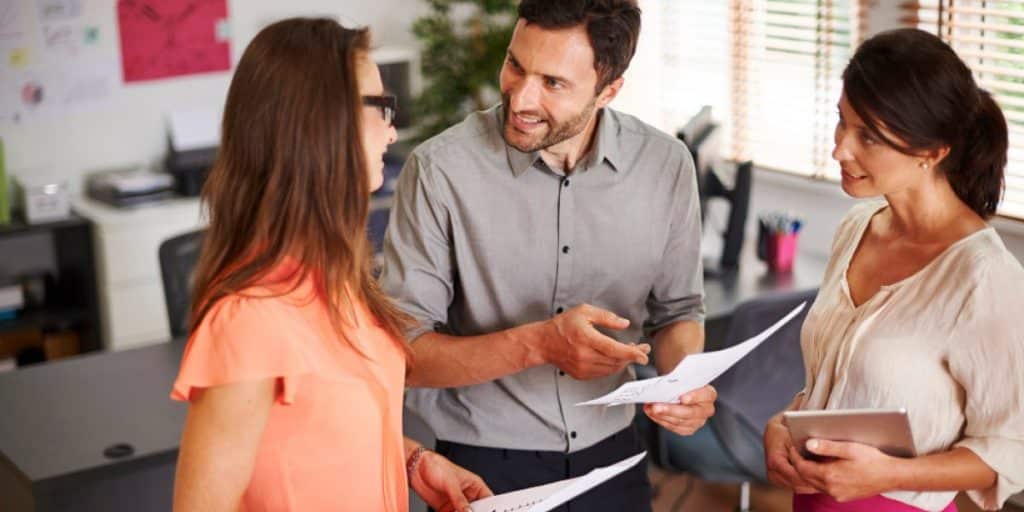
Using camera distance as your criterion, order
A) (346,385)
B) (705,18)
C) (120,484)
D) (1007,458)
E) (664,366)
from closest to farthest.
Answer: (346,385), (1007,458), (664,366), (120,484), (705,18)

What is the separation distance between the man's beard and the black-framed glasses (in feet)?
1.45

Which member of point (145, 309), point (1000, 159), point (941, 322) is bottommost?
point (145, 309)

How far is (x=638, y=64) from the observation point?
5.59 m

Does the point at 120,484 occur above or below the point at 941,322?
below

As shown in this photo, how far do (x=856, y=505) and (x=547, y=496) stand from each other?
0.64 metres

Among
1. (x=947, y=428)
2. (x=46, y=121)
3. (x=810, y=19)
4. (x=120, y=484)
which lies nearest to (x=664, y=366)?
(x=947, y=428)

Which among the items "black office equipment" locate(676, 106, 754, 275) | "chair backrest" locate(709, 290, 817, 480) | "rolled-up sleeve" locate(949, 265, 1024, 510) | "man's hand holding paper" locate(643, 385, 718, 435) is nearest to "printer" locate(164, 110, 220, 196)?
"black office equipment" locate(676, 106, 754, 275)

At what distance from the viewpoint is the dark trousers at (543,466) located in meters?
2.23

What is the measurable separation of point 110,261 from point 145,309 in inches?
10.6

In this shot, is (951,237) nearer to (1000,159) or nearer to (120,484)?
(1000,159)

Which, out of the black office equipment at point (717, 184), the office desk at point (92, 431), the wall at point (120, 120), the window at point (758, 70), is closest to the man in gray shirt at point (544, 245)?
the office desk at point (92, 431)

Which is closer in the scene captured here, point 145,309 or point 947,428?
point 947,428

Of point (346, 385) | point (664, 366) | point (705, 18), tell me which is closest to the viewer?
point (346, 385)

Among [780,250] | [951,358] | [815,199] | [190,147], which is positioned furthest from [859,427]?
[190,147]
